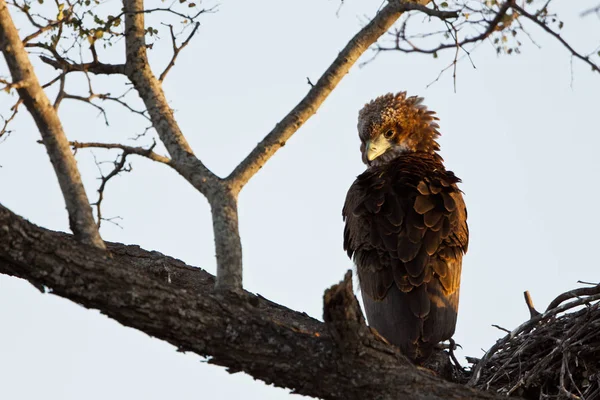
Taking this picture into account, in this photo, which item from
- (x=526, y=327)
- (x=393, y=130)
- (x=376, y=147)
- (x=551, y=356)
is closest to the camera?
(x=551, y=356)

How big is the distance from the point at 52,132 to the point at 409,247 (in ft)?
10.1

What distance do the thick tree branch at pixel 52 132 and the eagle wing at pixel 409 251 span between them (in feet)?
9.05

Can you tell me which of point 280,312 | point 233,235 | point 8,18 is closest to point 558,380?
point 280,312

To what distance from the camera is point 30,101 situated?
4.13m

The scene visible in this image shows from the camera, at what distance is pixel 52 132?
4195 mm

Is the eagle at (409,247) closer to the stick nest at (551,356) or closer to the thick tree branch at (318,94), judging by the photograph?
the stick nest at (551,356)

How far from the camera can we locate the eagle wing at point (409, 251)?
632 centimetres

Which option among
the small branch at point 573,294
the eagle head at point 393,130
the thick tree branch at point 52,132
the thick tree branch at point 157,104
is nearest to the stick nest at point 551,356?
the small branch at point 573,294

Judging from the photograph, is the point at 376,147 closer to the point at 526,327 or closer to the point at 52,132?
the point at 526,327

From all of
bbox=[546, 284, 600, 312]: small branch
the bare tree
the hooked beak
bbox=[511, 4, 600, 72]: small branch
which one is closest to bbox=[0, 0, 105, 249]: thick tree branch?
the bare tree

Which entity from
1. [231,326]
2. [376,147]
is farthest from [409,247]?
[231,326]

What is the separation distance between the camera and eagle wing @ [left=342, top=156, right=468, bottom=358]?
6.32 metres

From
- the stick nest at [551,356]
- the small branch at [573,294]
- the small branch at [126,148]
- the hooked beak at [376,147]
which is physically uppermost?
the hooked beak at [376,147]

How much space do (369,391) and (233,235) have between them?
1.05m
